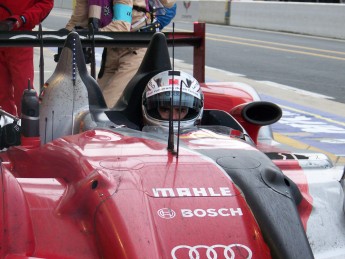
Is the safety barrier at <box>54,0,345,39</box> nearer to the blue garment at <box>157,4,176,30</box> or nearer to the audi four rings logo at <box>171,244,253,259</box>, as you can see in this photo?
the blue garment at <box>157,4,176,30</box>

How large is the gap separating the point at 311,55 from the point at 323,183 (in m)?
15.1

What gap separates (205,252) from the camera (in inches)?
A: 131

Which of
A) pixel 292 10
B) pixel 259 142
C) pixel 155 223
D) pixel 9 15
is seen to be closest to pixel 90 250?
pixel 155 223

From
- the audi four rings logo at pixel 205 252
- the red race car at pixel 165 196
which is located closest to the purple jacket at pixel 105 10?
the red race car at pixel 165 196

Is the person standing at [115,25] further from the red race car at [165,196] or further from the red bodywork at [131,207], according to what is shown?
the red bodywork at [131,207]

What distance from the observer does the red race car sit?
337 centimetres

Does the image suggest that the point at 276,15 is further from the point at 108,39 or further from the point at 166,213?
the point at 166,213

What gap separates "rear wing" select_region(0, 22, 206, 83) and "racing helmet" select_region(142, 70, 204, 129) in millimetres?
1045

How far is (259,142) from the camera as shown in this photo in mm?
6191

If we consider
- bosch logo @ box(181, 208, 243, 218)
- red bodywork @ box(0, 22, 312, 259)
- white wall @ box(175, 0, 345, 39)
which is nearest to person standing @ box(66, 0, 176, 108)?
red bodywork @ box(0, 22, 312, 259)

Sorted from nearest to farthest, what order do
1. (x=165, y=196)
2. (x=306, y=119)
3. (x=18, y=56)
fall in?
(x=165, y=196), (x=18, y=56), (x=306, y=119)

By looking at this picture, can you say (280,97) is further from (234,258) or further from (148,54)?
(234,258)

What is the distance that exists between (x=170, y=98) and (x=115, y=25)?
2.97 meters

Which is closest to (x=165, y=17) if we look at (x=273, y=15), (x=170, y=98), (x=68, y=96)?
(x=68, y=96)
